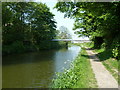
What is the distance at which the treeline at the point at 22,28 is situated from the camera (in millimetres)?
24069

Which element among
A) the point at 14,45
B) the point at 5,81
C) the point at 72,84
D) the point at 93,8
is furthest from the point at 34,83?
the point at 14,45

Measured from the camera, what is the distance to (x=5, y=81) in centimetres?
831

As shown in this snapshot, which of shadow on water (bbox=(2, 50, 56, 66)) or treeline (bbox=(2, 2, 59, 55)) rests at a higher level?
treeline (bbox=(2, 2, 59, 55))

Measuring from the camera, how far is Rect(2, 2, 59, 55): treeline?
24069mm

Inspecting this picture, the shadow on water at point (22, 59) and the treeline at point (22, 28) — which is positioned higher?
the treeline at point (22, 28)

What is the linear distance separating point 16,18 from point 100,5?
2270 centimetres

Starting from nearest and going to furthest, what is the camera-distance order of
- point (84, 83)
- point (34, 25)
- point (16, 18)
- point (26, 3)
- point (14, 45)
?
point (84, 83) → point (14, 45) → point (16, 18) → point (26, 3) → point (34, 25)

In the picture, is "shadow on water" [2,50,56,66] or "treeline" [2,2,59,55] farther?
"treeline" [2,2,59,55]

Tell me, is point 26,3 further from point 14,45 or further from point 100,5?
point 100,5

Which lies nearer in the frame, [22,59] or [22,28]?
[22,59]

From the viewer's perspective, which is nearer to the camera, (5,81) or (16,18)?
(5,81)

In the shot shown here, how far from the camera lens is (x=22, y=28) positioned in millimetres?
31188

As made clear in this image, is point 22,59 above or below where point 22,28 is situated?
below

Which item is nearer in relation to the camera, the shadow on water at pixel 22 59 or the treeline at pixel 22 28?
the shadow on water at pixel 22 59
